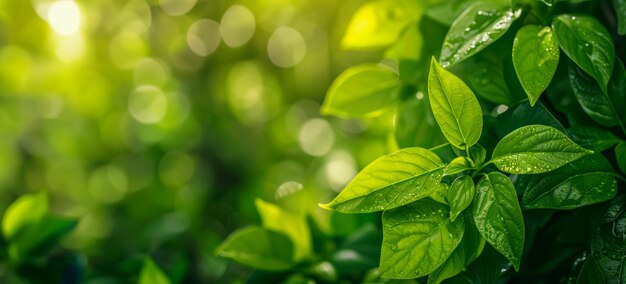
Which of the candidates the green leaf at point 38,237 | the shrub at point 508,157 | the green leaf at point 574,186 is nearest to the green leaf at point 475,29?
the shrub at point 508,157

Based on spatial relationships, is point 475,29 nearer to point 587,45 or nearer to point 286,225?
point 587,45

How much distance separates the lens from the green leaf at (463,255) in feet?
1.48

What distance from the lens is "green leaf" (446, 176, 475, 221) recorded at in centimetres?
43

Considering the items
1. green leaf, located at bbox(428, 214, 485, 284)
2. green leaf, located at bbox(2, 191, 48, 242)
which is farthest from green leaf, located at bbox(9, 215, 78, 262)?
green leaf, located at bbox(428, 214, 485, 284)

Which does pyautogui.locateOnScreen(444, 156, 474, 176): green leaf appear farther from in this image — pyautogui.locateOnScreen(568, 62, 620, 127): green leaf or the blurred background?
the blurred background

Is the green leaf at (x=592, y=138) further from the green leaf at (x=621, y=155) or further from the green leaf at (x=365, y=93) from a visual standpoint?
the green leaf at (x=365, y=93)

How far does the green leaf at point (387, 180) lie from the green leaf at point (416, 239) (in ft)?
0.06

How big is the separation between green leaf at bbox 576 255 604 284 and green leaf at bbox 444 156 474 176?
11 centimetres

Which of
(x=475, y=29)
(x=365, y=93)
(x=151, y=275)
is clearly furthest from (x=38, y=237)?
(x=475, y=29)

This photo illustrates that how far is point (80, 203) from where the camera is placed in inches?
53.5

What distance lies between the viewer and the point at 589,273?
0.47 meters

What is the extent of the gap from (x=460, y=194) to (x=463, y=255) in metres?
0.05

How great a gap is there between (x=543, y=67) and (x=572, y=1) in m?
0.08

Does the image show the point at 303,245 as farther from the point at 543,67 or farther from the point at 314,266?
the point at 543,67
